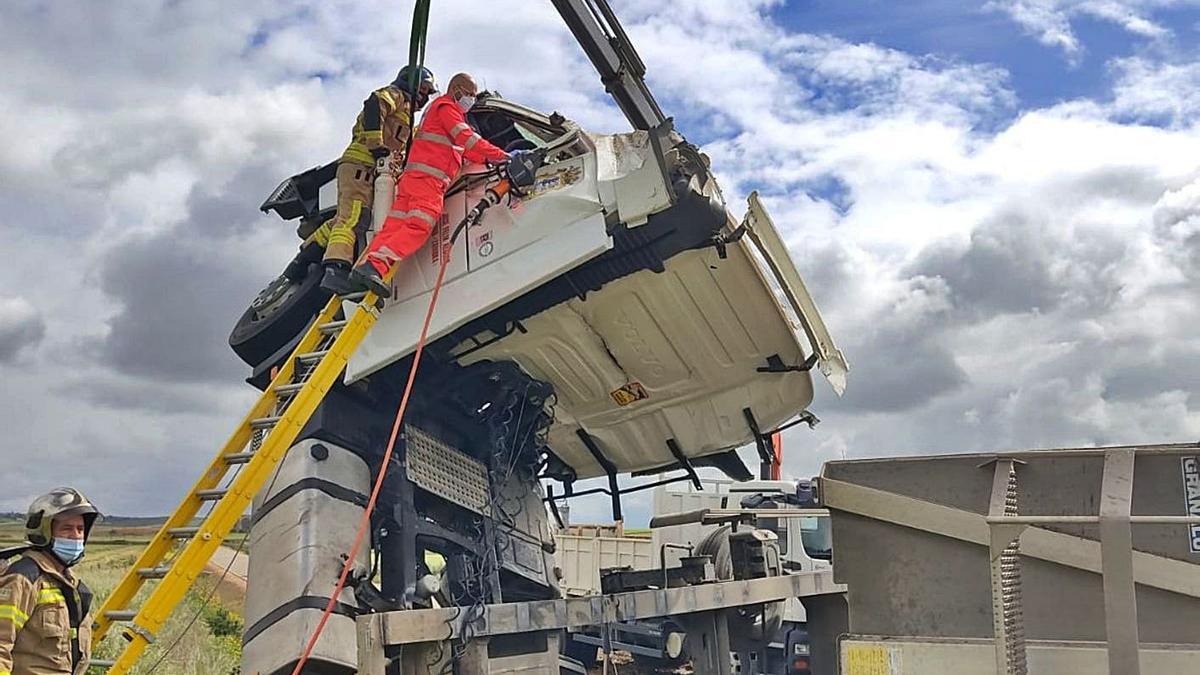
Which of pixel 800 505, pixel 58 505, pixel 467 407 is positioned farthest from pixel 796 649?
pixel 58 505

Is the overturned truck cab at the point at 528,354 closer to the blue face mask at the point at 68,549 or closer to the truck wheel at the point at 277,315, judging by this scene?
the truck wheel at the point at 277,315

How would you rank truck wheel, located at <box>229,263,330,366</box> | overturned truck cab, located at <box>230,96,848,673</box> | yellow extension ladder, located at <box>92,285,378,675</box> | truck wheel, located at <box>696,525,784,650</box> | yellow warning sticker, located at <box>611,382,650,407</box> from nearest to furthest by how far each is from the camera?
yellow extension ladder, located at <box>92,285,378,675</box>
overturned truck cab, located at <box>230,96,848,673</box>
truck wheel, located at <box>229,263,330,366</box>
truck wheel, located at <box>696,525,784,650</box>
yellow warning sticker, located at <box>611,382,650,407</box>

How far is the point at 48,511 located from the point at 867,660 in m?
2.68

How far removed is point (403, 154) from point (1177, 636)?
13.2 ft

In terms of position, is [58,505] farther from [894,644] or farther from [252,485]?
[894,644]

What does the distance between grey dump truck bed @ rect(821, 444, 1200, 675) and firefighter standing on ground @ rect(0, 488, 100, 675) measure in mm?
2502

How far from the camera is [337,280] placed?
199 inches

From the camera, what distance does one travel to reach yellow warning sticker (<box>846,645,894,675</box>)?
3492mm

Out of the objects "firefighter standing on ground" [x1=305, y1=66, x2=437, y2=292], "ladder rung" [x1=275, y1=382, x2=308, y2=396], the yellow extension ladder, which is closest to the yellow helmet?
the yellow extension ladder

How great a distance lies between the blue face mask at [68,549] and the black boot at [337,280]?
Result: 5.97 ft

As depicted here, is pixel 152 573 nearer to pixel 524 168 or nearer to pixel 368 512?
pixel 368 512

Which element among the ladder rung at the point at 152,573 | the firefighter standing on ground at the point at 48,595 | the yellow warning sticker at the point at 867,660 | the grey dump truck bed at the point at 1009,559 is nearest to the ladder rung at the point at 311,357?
the ladder rung at the point at 152,573

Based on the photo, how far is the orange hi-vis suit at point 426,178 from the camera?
4.91m

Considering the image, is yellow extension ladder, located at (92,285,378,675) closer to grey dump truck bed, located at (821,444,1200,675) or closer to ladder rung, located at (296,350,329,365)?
ladder rung, located at (296,350,329,365)
